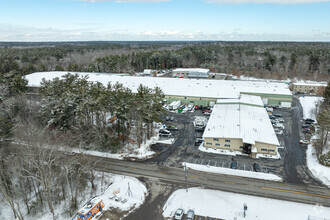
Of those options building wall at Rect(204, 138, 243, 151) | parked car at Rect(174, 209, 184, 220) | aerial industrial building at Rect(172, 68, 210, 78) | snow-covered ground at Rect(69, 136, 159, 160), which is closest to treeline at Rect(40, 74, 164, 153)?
snow-covered ground at Rect(69, 136, 159, 160)

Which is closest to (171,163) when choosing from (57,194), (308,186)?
(57,194)

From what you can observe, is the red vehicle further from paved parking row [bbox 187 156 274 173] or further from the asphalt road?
paved parking row [bbox 187 156 274 173]

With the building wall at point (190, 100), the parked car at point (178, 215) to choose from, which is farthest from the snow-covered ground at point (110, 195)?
the building wall at point (190, 100)

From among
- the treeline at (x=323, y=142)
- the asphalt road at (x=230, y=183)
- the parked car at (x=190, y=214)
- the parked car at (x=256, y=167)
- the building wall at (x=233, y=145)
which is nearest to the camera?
the parked car at (x=190, y=214)

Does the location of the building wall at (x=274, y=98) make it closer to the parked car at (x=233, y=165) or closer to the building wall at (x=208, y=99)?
the building wall at (x=208, y=99)

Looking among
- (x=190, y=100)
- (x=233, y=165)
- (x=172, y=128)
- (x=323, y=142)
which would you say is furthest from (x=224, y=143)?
(x=190, y=100)

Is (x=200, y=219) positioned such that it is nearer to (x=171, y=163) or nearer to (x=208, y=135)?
(x=171, y=163)

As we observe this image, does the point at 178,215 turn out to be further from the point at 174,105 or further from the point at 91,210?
the point at 174,105

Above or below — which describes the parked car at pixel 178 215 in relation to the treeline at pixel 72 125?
below
